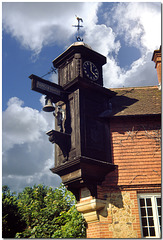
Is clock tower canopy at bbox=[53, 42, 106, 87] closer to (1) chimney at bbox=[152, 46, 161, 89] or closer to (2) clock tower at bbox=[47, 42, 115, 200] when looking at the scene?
(2) clock tower at bbox=[47, 42, 115, 200]

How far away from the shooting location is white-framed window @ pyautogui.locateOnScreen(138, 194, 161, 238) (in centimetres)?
1055

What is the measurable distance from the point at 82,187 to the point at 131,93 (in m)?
5.95

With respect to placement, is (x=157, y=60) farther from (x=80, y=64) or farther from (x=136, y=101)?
(x=80, y=64)

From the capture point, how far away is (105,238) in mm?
9969

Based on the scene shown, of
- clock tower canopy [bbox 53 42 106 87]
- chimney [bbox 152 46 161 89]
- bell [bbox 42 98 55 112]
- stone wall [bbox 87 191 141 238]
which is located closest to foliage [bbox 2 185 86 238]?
stone wall [bbox 87 191 141 238]

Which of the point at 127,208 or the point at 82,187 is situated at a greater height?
the point at 82,187

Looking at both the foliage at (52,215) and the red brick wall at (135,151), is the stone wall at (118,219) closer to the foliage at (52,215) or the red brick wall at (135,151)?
the red brick wall at (135,151)

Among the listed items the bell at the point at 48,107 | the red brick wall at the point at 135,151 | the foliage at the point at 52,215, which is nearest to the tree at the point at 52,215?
the foliage at the point at 52,215

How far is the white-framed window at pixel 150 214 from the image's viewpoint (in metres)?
10.5

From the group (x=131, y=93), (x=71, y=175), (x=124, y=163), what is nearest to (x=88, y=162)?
(x=71, y=175)

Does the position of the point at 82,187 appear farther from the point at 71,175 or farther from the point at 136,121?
the point at 136,121

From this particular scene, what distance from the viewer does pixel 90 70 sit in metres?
13.7

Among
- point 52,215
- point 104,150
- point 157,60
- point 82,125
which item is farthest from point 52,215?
point 157,60

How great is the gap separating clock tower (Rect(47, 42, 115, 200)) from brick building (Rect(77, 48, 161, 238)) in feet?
1.32
